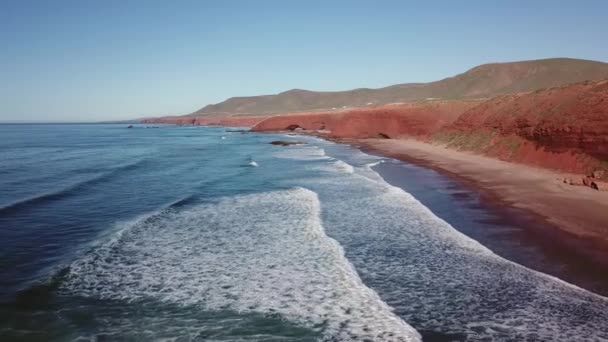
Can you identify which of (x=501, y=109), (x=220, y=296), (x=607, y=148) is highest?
(x=501, y=109)

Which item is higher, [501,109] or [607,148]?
[501,109]

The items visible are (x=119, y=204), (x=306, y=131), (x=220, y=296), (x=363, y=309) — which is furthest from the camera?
(x=306, y=131)

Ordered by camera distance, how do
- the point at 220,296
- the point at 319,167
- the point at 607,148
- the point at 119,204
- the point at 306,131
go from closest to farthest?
the point at 220,296
the point at 119,204
the point at 607,148
the point at 319,167
the point at 306,131

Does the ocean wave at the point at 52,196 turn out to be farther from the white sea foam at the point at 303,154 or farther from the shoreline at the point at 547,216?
the shoreline at the point at 547,216

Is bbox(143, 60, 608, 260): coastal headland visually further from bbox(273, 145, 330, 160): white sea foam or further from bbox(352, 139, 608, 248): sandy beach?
bbox(273, 145, 330, 160): white sea foam

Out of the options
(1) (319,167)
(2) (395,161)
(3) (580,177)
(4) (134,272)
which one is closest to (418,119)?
(2) (395,161)

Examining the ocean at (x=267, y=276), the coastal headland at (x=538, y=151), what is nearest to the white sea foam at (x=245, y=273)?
the ocean at (x=267, y=276)

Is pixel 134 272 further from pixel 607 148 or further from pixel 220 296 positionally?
pixel 607 148
